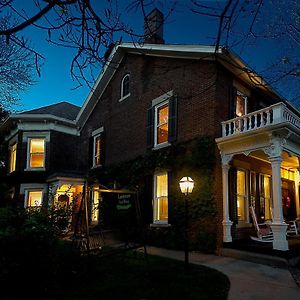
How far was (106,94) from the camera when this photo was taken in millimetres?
17375

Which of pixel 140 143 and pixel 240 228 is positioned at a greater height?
pixel 140 143

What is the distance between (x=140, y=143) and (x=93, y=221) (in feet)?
17.6

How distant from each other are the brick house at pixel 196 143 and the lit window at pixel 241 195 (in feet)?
0.12

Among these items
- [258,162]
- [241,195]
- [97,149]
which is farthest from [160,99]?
[97,149]

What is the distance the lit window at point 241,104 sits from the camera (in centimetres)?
1232

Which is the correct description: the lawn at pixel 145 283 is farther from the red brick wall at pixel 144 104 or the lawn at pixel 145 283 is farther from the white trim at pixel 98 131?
the white trim at pixel 98 131

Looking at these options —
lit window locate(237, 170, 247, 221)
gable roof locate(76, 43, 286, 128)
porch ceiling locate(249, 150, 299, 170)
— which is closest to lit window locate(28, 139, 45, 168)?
gable roof locate(76, 43, 286, 128)

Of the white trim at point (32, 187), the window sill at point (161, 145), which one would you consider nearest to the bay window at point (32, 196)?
the white trim at point (32, 187)

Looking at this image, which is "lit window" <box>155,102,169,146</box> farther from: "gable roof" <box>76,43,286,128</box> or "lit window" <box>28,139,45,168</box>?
"lit window" <box>28,139,45,168</box>

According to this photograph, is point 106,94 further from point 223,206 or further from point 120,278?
point 120,278

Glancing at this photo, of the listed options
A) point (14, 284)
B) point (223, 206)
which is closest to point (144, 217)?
point (223, 206)

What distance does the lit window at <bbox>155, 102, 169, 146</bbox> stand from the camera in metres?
12.9

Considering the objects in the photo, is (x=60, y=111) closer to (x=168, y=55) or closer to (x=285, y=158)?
(x=168, y=55)

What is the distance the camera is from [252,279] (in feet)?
22.8
